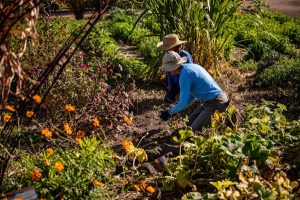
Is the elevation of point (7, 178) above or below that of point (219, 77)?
above

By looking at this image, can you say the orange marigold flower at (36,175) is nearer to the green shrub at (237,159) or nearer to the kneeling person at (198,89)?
the green shrub at (237,159)

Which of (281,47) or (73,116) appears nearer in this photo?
(73,116)

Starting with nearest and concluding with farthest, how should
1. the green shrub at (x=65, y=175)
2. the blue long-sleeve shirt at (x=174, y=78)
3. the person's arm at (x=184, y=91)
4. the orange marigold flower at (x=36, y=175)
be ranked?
the orange marigold flower at (x=36, y=175)
the green shrub at (x=65, y=175)
the person's arm at (x=184, y=91)
the blue long-sleeve shirt at (x=174, y=78)

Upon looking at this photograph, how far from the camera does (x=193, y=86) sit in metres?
5.27

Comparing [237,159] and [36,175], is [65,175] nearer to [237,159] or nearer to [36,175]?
[36,175]

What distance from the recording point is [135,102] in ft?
21.6

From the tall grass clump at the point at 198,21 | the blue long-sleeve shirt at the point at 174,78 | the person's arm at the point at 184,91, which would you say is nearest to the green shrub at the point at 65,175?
the person's arm at the point at 184,91

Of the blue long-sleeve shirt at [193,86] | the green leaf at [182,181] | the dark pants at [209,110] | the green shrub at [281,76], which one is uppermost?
the blue long-sleeve shirt at [193,86]

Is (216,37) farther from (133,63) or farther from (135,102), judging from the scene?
(135,102)

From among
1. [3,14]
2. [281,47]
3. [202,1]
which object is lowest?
[281,47]

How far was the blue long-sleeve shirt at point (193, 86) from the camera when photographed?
16.7ft

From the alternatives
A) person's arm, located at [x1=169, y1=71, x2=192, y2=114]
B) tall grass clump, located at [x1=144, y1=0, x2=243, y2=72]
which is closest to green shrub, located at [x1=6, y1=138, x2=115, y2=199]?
person's arm, located at [x1=169, y1=71, x2=192, y2=114]

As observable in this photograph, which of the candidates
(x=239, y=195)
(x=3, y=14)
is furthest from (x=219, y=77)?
(x=3, y=14)

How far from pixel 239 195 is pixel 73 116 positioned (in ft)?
8.24
